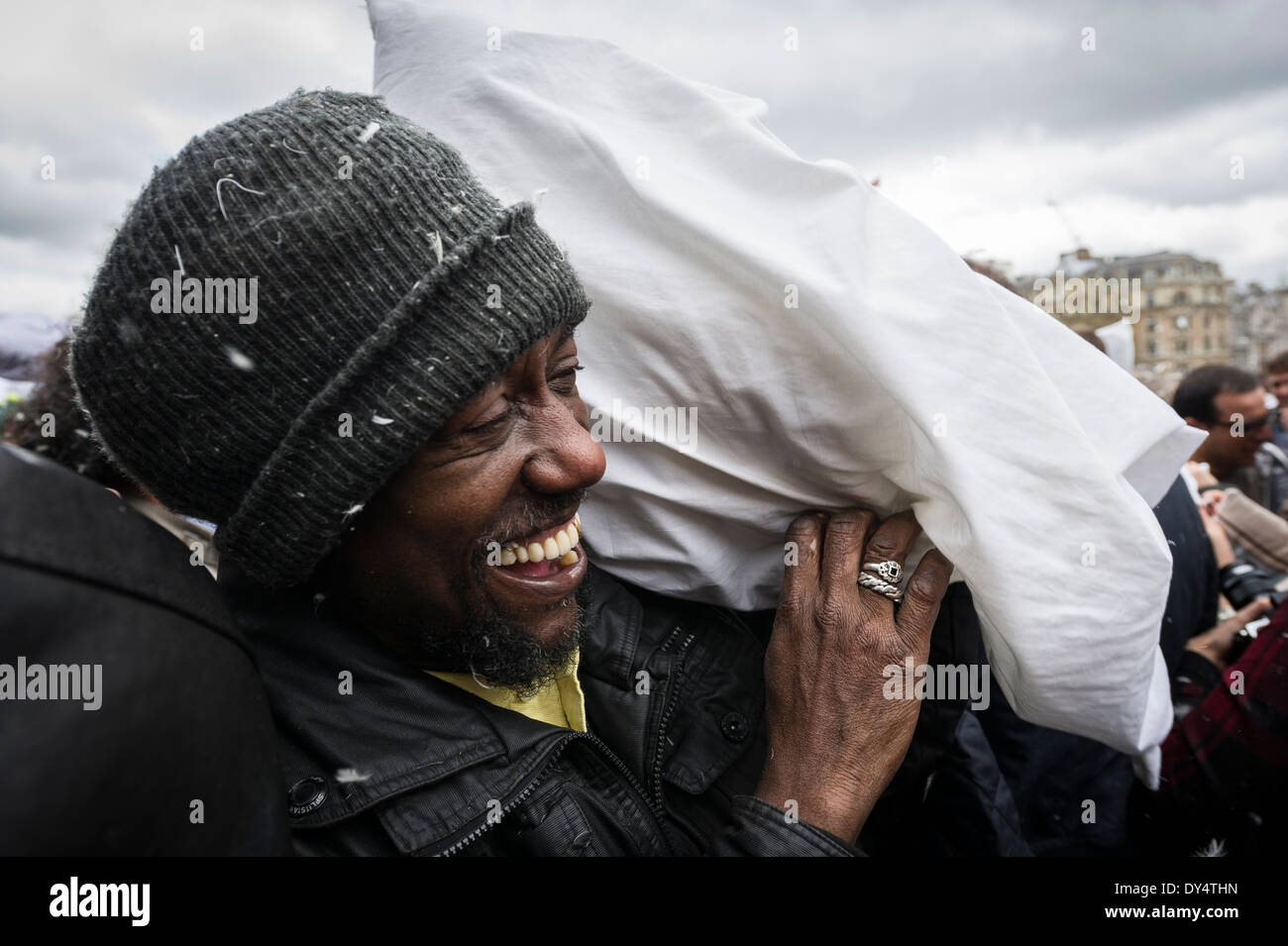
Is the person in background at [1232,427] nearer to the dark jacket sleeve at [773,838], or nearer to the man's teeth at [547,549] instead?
the dark jacket sleeve at [773,838]

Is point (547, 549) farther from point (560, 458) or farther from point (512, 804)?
point (512, 804)

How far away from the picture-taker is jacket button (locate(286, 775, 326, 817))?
3.89ft

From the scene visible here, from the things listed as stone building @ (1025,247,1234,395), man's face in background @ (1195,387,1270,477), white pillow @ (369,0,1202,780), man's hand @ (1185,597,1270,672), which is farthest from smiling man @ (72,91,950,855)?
stone building @ (1025,247,1234,395)

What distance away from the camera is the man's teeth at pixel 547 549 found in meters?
1.34

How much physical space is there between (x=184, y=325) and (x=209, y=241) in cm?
13

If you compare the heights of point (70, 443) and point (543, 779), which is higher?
point (70, 443)

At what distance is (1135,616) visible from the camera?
130cm

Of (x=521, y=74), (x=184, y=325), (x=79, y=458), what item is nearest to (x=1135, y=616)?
(x=521, y=74)

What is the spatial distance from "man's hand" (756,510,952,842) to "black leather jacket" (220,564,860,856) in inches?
→ 3.3

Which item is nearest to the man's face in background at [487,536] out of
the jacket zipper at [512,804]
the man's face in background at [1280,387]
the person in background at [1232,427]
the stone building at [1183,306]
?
the jacket zipper at [512,804]

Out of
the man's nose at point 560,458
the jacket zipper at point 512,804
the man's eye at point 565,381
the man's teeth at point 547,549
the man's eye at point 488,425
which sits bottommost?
the jacket zipper at point 512,804

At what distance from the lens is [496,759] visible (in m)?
1.31

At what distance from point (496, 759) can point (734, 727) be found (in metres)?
0.50

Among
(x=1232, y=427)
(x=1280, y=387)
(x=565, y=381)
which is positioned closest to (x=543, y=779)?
(x=565, y=381)
